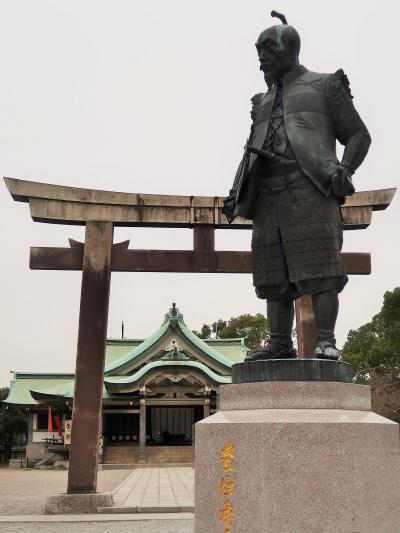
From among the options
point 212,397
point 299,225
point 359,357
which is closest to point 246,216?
point 299,225

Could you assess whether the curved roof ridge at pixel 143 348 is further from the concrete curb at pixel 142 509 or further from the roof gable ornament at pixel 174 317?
the concrete curb at pixel 142 509

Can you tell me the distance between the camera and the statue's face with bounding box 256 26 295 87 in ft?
14.1

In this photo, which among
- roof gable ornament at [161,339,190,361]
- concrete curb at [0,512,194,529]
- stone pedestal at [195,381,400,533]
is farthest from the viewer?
roof gable ornament at [161,339,190,361]

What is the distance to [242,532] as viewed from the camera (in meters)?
3.40

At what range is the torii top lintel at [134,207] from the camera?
31.1ft

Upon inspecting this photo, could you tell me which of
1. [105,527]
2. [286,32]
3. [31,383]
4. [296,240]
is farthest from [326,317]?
[31,383]

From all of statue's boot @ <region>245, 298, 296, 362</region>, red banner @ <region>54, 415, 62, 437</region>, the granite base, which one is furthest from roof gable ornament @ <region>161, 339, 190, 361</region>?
statue's boot @ <region>245, 298, 296, 362</region>

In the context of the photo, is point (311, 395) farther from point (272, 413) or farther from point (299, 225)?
point (299, 225)

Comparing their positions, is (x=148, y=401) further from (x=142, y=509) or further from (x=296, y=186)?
(x=296, y=186)

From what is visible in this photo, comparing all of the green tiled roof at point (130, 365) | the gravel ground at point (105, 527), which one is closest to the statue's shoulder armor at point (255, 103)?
the gravel ground at point (105, 527)

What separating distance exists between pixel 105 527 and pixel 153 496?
12.6 feet

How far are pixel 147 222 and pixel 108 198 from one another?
713 millimetres

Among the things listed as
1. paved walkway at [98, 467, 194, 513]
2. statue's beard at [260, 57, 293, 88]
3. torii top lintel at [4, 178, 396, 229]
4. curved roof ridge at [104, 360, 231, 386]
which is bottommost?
paved walkway at [98, 467, 194, 513]

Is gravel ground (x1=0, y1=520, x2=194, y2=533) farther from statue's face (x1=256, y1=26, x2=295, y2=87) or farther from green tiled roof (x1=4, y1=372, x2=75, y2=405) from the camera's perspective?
green tiled roof (x1=4, y1=372, x2=75, y2=405)
